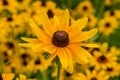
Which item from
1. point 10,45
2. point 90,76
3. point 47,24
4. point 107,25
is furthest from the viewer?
point 107,25

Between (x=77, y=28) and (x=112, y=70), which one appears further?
(x=112, y=70)

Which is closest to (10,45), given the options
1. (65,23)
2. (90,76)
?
(90,76)

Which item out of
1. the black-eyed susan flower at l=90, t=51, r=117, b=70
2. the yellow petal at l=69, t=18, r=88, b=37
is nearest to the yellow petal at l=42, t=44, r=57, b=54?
the yellow petal at l=69, t=18, r=88, b=37

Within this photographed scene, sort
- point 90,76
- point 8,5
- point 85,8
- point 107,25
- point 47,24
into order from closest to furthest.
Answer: point 47,24 < point 90,76 < point 8,5 < point 107,25 < point 85,8

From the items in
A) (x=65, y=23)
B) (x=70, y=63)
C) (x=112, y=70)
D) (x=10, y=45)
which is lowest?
(x=112, y=70)

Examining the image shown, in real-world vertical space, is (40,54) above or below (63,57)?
below

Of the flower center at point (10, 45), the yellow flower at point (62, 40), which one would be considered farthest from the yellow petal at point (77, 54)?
the flower center at point (10, 45)

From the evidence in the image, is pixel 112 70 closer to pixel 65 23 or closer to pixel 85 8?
pixel 65 23
